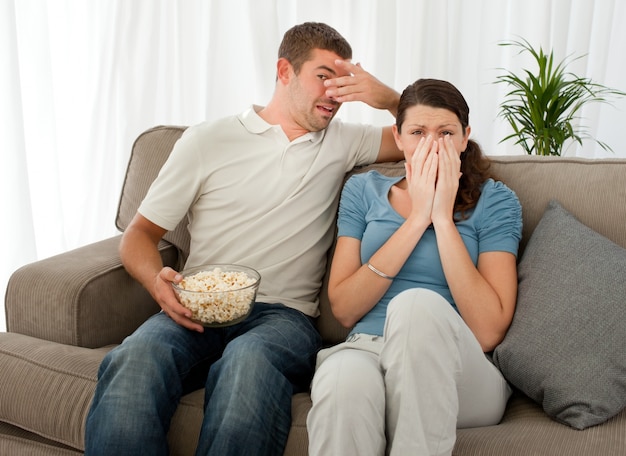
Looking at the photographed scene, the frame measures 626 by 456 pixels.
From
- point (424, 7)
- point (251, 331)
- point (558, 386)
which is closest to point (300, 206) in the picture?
point (251, 331)

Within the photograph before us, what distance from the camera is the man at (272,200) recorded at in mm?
1690

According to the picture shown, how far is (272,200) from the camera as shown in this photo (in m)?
1.93

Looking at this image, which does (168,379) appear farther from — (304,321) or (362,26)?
(362,26)

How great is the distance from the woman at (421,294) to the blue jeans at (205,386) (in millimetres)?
105

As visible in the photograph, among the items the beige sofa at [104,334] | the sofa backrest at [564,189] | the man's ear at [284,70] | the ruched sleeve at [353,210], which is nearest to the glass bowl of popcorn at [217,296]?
the beige sofa at [104,334]

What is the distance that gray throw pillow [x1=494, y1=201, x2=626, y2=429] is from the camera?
1457 mm

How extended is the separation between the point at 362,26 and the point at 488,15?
61 cm

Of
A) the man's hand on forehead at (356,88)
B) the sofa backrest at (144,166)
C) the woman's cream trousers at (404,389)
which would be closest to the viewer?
the woman's cream trousers at (404,389)

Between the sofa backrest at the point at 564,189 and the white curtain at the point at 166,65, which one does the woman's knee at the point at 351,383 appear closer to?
the sofa backrest at the point at 564,189

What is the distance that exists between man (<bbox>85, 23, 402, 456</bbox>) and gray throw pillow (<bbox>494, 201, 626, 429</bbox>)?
49cm

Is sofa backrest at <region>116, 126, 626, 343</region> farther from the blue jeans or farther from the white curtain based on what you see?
the white curtain

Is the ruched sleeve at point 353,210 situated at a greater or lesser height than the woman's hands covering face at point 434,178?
lesser

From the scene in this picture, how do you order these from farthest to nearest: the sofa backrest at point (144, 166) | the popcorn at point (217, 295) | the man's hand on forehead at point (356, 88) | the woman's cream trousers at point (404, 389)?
1. the sofa backrest at point (144, 166)
2. the man's hand on forehead at point (356, 88)
3. the popcorn at point (217, 295)
4. the woman's cream trousers at point (404, 389)

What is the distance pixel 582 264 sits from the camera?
1591 millimetres
